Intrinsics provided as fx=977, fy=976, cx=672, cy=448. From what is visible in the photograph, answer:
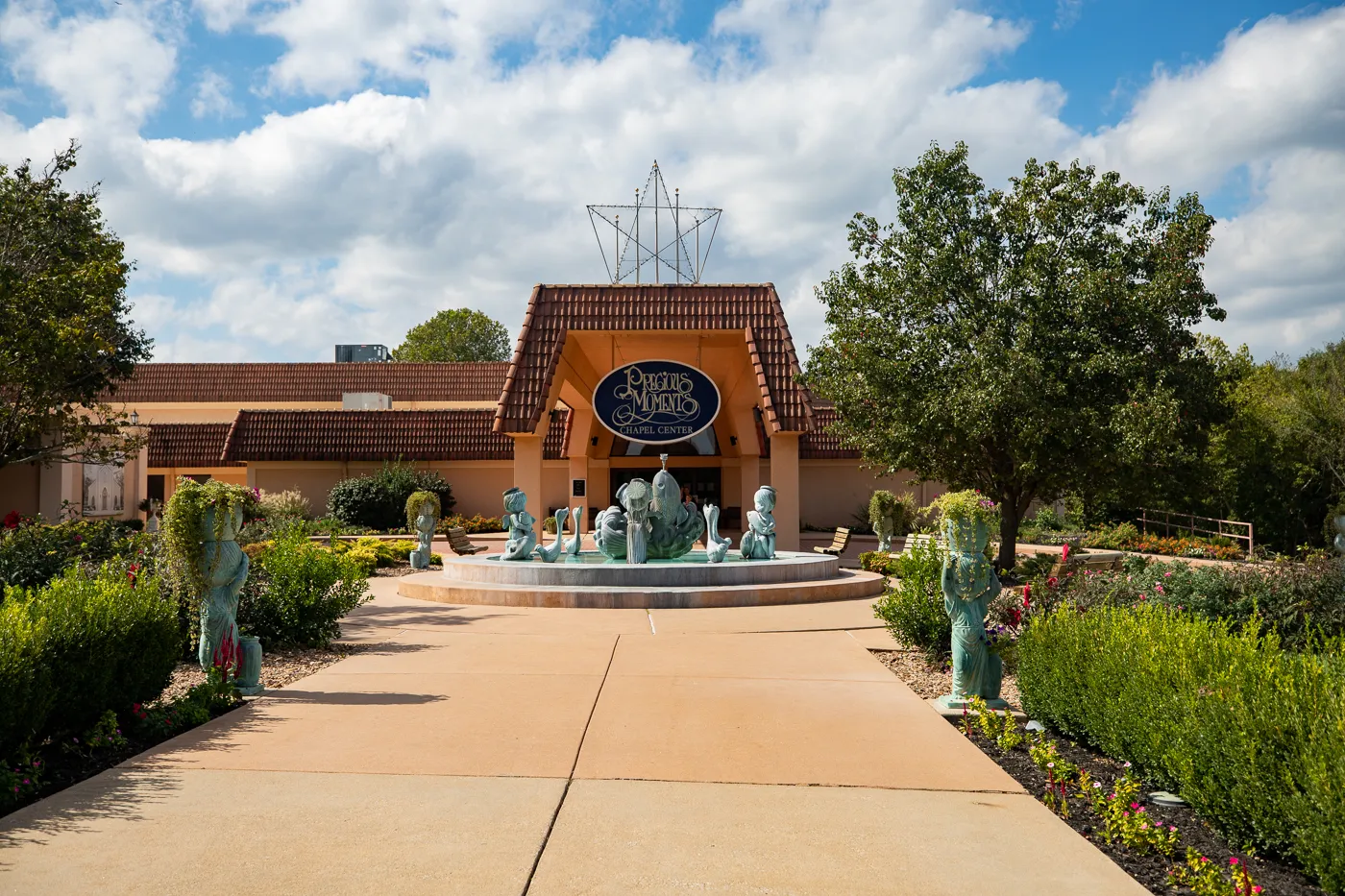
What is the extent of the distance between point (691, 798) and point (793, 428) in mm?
18588

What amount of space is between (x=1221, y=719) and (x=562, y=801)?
3378 mm

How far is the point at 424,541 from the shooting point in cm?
2178

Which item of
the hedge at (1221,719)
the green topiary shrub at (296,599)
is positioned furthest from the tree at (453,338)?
the hedge at (1221,719)

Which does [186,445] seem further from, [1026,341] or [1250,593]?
[1250,593]

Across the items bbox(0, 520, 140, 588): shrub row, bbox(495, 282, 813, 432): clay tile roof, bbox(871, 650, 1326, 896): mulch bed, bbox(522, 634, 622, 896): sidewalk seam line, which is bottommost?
bbox(871, 650, 1326, 896): mulch bed

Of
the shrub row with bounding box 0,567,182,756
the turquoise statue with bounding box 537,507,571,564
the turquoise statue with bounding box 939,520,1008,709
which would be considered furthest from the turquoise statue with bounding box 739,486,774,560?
the shrub row with bounding box 0,567,182,756

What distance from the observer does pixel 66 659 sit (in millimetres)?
6070

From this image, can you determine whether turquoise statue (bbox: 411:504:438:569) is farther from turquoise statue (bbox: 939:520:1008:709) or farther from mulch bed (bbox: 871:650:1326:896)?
mulch bed (bbox: 871:650:1326:896)

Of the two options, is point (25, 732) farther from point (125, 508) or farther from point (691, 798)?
point (125, 508)

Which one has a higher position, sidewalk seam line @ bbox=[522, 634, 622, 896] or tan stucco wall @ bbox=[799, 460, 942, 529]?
tan stucco wall @ bbox=[799, 460, 942, 529]

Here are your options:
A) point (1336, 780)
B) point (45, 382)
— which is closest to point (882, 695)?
point (1336, 780)

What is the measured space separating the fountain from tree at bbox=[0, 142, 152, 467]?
27.1 feet

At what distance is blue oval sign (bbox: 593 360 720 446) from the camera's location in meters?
24.3

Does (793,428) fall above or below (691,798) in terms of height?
above
